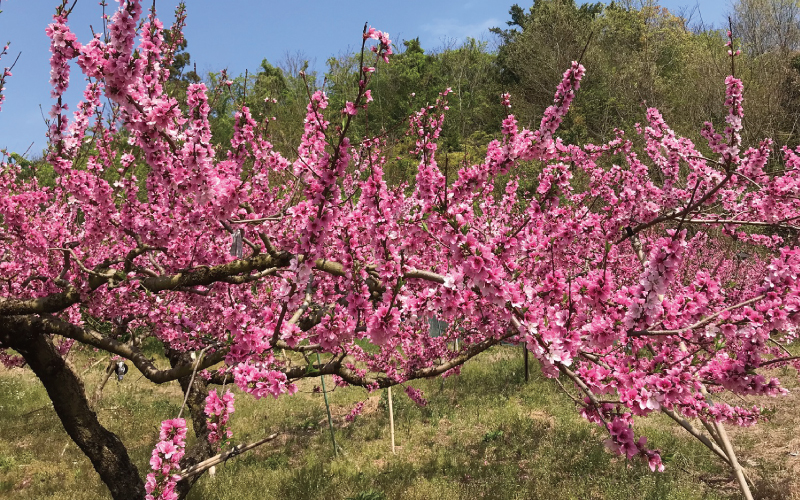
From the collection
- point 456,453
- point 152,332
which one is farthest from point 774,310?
point 152,332

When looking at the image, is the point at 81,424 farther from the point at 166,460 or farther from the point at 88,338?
the point at 166,460

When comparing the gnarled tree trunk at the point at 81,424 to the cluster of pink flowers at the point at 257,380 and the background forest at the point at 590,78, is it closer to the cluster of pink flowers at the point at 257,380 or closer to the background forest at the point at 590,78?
the cluster of pink flowers at the point at 257,380

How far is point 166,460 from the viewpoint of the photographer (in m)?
2.95

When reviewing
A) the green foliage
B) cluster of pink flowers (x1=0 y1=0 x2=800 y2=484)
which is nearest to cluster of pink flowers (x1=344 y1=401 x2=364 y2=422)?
the green foliage

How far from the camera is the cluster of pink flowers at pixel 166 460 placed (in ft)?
9.24

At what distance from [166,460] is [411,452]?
642 centimetres

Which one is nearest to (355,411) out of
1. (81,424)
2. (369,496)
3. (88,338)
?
(369,496)

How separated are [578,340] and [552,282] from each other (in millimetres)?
531

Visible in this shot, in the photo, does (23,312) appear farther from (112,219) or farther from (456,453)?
(456,453)

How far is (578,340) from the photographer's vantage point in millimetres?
2662

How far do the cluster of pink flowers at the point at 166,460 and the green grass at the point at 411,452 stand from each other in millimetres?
4229

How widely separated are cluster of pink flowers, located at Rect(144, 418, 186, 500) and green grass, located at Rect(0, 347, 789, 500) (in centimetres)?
423

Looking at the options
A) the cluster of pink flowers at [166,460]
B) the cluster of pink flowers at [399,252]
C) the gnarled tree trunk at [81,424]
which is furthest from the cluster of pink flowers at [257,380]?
the gnarled tree trunk at [81,424]

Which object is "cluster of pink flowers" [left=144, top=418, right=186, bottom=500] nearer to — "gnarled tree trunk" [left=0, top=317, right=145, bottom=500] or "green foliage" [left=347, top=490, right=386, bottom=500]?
"gnarled tree trunk" [left=0, top=317, right=145, bottom=500]
